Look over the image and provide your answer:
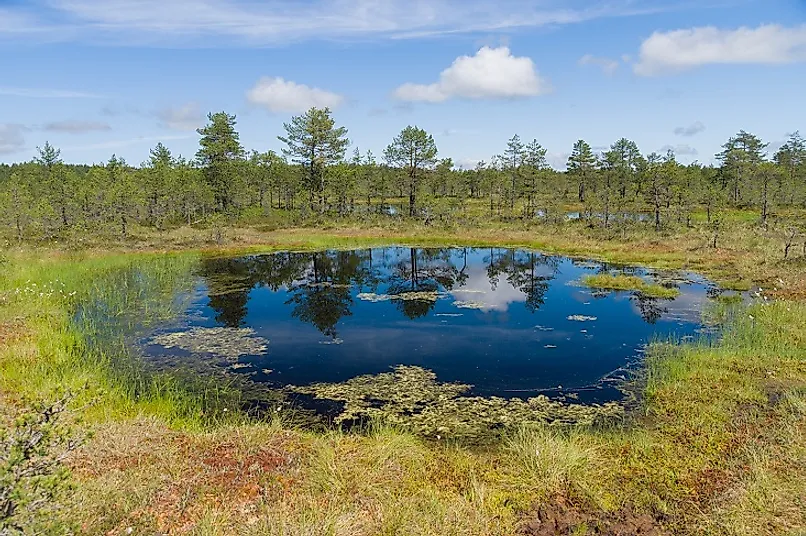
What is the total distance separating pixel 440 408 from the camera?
10.6 meters

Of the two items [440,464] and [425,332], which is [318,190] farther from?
[440,464]

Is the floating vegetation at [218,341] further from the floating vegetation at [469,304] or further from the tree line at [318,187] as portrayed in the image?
the tree line at [318,187]

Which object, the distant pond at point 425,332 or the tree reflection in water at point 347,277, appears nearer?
the distant pond at point 425,332

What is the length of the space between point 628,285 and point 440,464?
17666mm

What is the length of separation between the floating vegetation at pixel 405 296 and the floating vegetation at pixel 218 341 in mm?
6256

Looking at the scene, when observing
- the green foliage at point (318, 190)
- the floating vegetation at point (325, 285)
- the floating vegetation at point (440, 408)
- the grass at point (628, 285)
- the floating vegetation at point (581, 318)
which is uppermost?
the green foliage at point (318, 190)

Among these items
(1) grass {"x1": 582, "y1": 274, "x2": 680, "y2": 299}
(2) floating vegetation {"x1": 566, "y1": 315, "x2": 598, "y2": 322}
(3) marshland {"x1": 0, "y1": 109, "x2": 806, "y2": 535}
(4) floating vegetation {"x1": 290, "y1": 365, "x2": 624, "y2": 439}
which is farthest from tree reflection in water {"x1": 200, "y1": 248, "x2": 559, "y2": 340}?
(4) floating vegetation {"x1": 290, "y1": 365, "x2": 624, "y2": 439}

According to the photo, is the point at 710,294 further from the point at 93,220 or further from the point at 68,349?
the point at 93,220

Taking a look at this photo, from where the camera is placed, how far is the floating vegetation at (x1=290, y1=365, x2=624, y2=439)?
9.84 metres

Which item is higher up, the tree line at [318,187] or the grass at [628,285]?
the tree line at [318,187]

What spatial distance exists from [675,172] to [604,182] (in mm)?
28103

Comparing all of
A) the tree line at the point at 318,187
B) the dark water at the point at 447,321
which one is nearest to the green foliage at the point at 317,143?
the tree line at the point at 318,187

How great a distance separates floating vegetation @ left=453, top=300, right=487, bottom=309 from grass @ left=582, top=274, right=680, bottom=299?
20.7 feet

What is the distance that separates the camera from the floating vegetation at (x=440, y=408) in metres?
9.84
